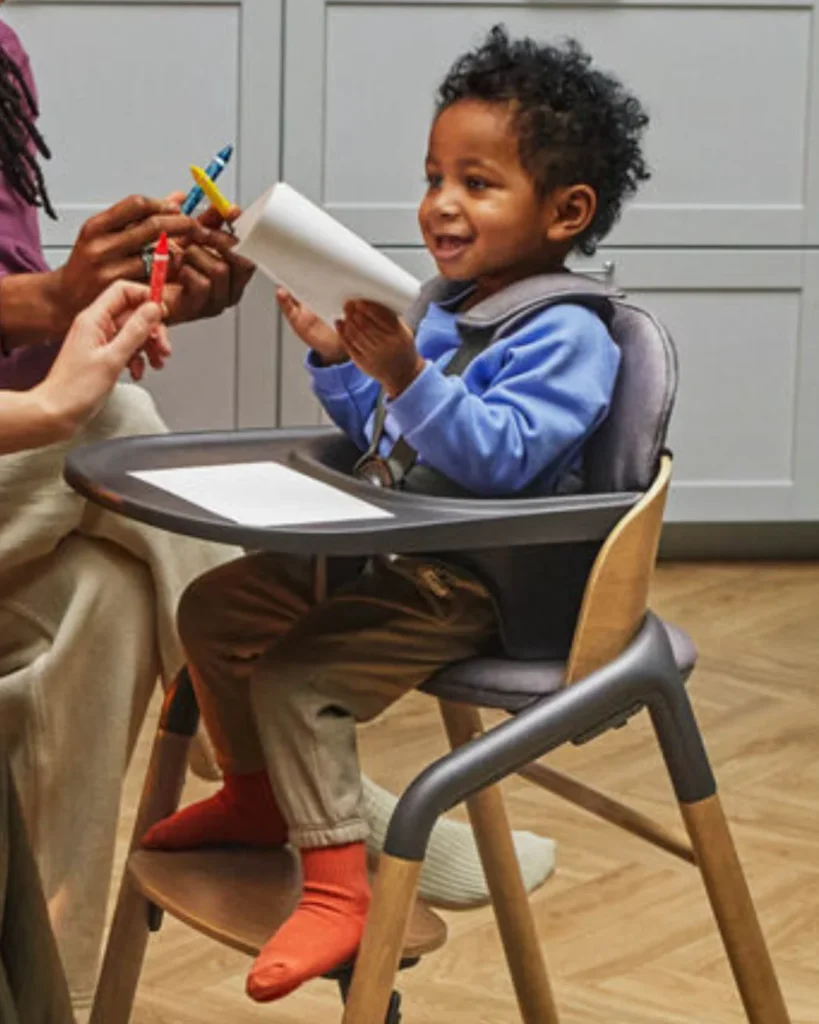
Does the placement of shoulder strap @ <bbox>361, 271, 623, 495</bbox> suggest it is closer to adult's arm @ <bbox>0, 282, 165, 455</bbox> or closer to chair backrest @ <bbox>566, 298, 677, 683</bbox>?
chair backrest @ <bbox>566, 298, 677, 683</bbox>

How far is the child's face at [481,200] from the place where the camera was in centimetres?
159

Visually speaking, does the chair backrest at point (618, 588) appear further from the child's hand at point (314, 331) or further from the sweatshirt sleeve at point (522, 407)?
the child's hand at point (314, 331)

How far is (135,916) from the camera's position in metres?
1.63

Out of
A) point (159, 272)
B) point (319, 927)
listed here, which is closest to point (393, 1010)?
point (319, 927)

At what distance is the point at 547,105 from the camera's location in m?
1.60

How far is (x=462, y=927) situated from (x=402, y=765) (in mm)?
486

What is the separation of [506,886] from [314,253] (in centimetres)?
62

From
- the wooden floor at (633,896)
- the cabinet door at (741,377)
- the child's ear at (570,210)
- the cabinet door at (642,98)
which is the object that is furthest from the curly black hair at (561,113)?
the cabinet door at (741,377)

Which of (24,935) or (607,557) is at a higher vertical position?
(607,557)

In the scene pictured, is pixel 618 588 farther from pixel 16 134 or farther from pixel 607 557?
pixel 16 134

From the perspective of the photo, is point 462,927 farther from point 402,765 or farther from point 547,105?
point 547,105

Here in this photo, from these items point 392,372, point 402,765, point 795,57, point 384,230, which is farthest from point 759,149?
point 392,372

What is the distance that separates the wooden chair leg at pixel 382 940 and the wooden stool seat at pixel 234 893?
8 cm

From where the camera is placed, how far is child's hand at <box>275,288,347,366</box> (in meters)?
1.60
